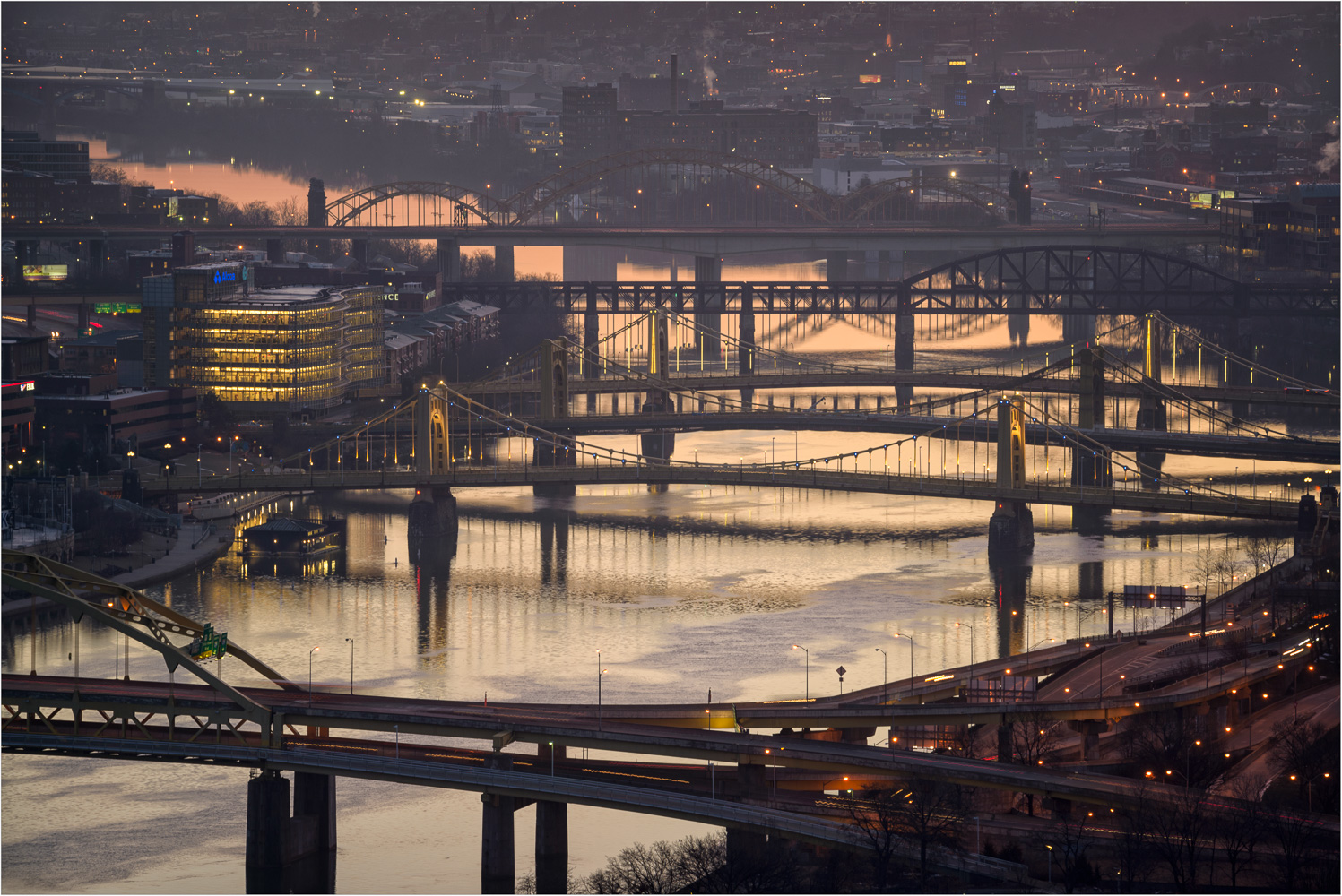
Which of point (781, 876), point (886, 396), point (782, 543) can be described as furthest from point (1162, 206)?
point (781, 876)

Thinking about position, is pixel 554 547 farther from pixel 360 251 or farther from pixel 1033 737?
pixel 360 251

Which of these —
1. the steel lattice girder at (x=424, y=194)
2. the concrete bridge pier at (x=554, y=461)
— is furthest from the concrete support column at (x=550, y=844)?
the steel lattice girder at (x=424, y=194)

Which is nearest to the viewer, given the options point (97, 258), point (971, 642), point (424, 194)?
point (971, 642)

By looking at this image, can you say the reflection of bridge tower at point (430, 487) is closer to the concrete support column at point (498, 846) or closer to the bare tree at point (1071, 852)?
the concrete support column at point (498, 846)

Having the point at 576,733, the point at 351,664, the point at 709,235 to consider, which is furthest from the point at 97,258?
the point at 576,733

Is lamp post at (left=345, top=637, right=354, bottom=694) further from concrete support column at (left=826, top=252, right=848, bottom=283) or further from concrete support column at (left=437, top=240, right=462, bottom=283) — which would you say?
concrete support column at (left=826, top=252, right=848, bottom=283)

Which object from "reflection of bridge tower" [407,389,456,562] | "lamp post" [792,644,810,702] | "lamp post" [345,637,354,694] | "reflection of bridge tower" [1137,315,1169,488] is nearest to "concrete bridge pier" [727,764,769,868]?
"lamp post" [792,644,810,702]
